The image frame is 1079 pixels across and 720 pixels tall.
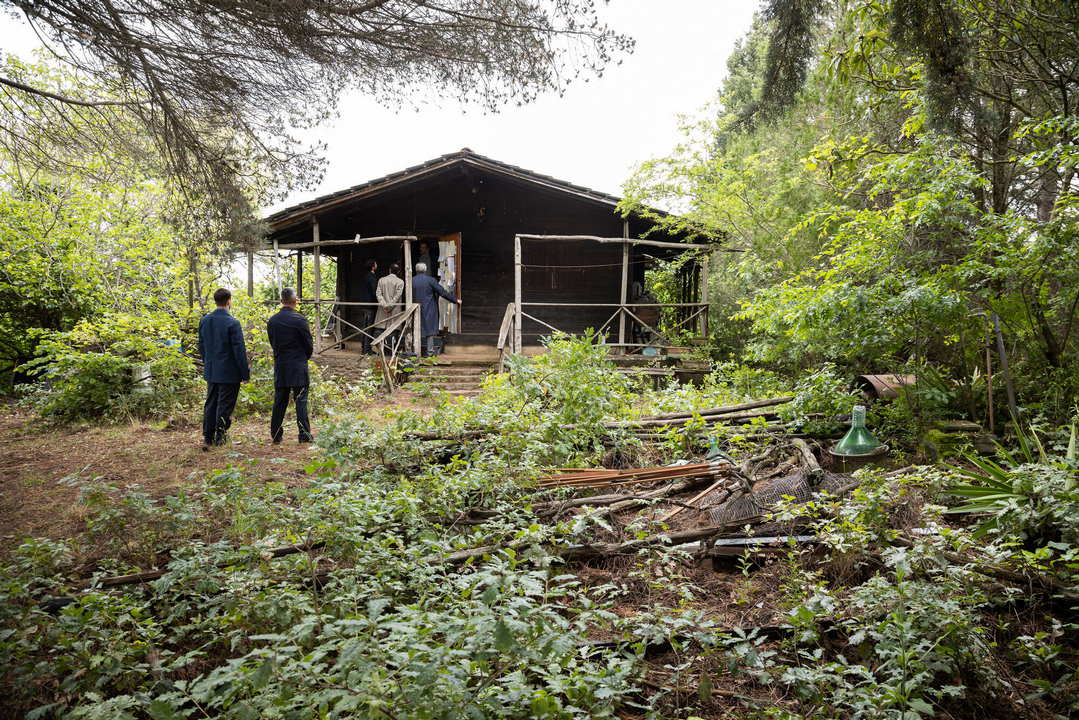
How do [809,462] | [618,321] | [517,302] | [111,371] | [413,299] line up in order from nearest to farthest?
[809,462] → [111,371] → [413,299] → [517,302] → [618,321]

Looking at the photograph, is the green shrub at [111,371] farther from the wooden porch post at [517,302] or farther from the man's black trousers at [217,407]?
the wooden porch post at [517,302]

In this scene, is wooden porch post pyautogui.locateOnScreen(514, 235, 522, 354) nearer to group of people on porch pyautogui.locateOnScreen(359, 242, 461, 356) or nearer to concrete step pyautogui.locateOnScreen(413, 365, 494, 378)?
concrete step pyautogui.locateOnScreen(413, 365, 494, 378)

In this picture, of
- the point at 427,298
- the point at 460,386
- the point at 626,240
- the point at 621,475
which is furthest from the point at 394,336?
the point at 621,475

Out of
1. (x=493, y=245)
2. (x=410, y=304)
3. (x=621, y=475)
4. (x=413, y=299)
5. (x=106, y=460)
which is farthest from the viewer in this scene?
(x=493, y=245)

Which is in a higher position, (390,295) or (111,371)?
(390,295)

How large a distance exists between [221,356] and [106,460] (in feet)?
4.97

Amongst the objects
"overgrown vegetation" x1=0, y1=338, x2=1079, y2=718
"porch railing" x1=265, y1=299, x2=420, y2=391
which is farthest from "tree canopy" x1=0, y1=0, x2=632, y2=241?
"porch railing" x1=265, y1=299, x2=420, y2=391

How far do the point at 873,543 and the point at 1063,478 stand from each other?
968 mm

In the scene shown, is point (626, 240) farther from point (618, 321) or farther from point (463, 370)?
point (463, 370)

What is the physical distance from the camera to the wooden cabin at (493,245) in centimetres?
1273

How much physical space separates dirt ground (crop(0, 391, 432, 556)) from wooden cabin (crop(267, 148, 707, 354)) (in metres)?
5.46

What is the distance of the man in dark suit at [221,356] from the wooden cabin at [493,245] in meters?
6.55

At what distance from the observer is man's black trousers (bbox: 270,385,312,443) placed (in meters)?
6.32

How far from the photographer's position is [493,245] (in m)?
13.3
